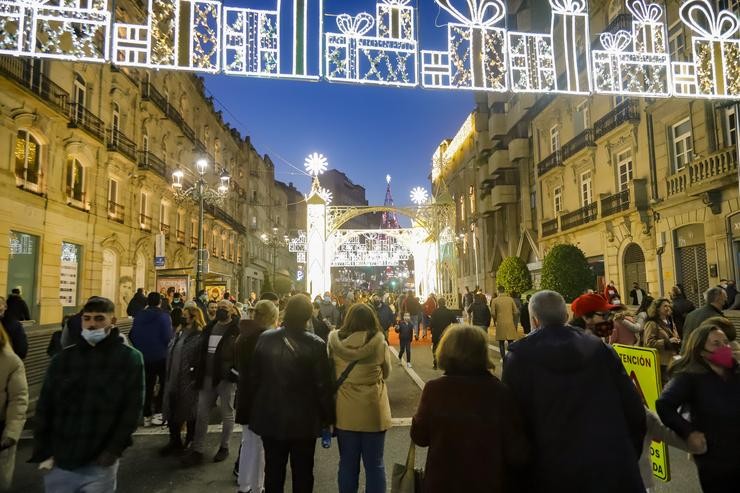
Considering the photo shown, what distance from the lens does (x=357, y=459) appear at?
12.3ft

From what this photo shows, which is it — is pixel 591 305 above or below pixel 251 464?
above

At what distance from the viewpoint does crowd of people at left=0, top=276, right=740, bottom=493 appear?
2.32 m

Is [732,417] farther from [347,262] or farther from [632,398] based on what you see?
[347,262]

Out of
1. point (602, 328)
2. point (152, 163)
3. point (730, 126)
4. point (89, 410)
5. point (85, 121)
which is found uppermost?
point (85, 121)

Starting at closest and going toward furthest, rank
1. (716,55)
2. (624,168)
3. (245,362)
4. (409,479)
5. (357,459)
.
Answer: (409,479), (357,459), (245,362), (716,55), (624,168)

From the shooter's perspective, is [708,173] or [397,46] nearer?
[397,46]

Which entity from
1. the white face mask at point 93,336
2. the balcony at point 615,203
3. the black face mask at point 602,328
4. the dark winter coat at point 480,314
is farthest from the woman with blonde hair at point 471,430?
the balcony at point 615,203

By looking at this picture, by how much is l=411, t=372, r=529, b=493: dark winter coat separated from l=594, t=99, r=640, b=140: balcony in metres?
19.6

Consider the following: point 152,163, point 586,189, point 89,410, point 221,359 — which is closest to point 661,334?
point 221,359

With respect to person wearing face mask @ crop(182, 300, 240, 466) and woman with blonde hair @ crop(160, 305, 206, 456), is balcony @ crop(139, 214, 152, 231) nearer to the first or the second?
woman with blonde hair @ crop(160, 305, 206, 456)

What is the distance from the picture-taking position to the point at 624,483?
2.27 meters

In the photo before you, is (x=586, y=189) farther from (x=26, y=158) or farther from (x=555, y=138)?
(x=26, y=158)

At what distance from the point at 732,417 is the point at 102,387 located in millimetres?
3957

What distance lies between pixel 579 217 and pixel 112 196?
73.7 ft
